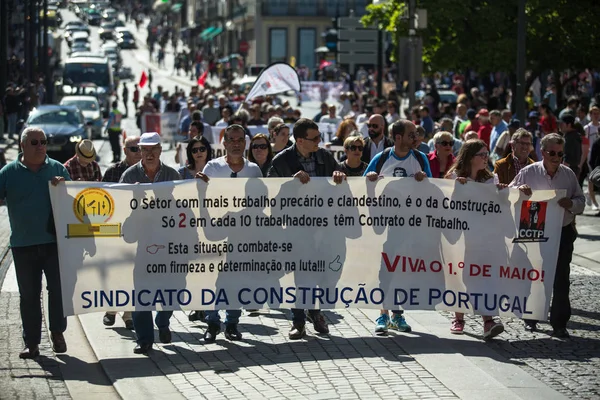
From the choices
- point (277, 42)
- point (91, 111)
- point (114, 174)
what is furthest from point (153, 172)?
point (277, 42)

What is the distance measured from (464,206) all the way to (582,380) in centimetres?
188

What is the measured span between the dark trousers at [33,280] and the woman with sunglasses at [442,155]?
Answer: 4.02m

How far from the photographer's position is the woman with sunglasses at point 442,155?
41.0 ft

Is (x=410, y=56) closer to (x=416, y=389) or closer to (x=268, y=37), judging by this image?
(x=416, y=389)

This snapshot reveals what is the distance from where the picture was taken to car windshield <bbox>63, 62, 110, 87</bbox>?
64.7 meters

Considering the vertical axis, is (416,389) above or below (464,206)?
below

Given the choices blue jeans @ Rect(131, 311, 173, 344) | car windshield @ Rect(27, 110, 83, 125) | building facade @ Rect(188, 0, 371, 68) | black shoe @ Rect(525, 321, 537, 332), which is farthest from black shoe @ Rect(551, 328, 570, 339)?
building facade @ Rect(188, 0, 371, 68)

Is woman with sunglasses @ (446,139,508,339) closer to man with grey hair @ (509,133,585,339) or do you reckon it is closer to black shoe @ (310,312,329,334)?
man with grey hair @ (509,133,585,339)

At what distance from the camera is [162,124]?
38500mm

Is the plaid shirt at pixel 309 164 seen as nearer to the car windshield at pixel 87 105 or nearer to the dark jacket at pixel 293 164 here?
the dark jacket at pixel 293 164

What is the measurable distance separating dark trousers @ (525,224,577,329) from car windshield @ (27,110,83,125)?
23547 mm

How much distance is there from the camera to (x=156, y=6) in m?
170

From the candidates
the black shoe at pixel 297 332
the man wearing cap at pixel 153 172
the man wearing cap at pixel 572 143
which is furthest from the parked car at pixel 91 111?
the black shoe at pixel 297 332

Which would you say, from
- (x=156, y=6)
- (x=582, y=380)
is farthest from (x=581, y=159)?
(x=156, y=6)
